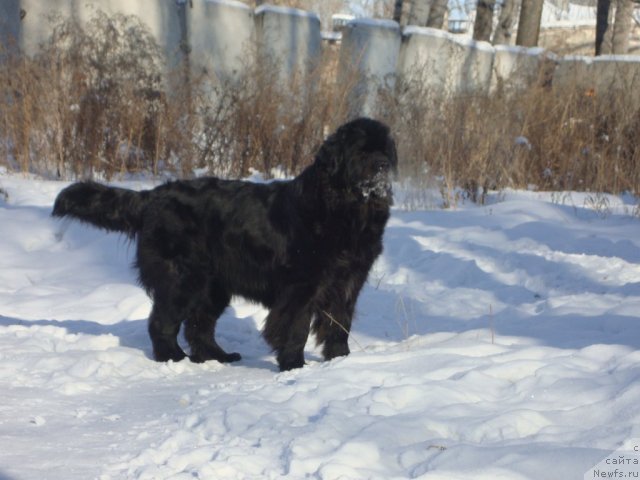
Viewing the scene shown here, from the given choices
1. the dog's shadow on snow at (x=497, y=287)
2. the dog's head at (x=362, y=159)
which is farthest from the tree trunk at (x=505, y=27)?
the dog's head at (x=362, y=159)

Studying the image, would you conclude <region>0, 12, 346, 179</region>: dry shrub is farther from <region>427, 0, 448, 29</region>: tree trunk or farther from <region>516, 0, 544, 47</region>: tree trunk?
<region>516, 0, 544, 47</region>: tree trunk

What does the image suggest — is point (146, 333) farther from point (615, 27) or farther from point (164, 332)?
point (615, 27)

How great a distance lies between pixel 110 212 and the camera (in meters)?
Answer: 5.52

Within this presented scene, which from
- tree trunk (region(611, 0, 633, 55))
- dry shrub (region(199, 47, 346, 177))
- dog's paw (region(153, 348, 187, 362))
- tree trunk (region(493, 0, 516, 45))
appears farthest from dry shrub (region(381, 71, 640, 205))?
tree trunk (region(611, 0, 633, 55))

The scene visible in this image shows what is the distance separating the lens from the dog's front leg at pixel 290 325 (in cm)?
507

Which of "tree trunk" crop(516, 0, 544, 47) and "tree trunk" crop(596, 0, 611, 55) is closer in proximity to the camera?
"tree trunk" crop(516, 0, 544, 47)

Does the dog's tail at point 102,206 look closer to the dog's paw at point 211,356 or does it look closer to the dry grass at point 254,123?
the dog's paw at point 211,356

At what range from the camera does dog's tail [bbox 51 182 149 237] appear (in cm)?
546

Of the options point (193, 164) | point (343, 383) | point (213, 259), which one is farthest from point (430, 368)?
point (193, 164)

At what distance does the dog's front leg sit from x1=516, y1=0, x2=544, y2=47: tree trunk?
17.5 metres

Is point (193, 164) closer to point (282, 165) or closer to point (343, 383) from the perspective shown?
point (282, 165)

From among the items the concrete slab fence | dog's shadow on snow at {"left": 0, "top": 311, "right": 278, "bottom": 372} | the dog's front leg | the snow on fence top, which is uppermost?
the snow on fence top

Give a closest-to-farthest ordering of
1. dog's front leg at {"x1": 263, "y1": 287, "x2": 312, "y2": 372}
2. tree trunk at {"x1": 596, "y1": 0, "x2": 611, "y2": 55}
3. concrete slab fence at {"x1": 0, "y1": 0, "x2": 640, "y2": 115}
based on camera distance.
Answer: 1. dog's front leg at {"x1": 263, "y1": 287, "x2": 312, "y2": 372}
2. concrete slab fence at {"x1": 0, "y1": 0, "x2": 640, "y2": 115}
3. tree trunk at {"x1": 596, "y1": 0, "x2": 611, "y2": 55}

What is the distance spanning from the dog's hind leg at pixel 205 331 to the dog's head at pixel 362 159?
4.10 ft
